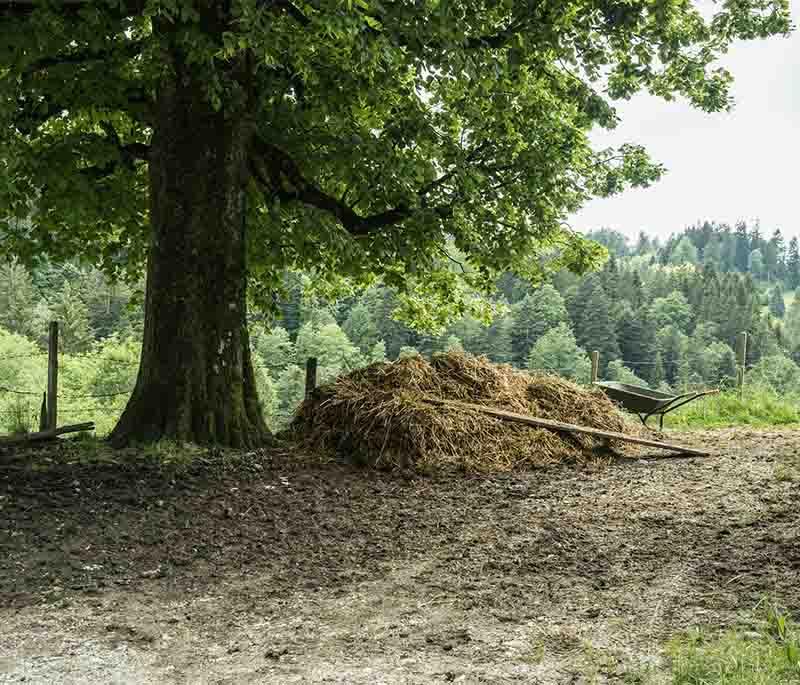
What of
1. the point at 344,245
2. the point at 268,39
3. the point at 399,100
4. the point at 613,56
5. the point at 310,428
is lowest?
the point at 310,428

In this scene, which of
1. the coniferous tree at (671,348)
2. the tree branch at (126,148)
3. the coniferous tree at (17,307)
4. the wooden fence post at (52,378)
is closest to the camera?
the tree branch at (126,148)

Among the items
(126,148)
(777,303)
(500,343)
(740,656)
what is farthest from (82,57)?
(777,303)

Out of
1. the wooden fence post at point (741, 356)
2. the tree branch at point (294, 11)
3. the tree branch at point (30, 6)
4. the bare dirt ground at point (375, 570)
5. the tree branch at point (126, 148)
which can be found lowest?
the bare dirt ground at point (375, 570)

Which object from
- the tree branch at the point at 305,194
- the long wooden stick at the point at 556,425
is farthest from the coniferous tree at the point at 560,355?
the long wooden stick at the point at 556,425

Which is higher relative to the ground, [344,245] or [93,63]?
[93,63]

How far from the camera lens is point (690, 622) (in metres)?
4.20

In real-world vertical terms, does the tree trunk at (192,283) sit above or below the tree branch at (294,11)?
below

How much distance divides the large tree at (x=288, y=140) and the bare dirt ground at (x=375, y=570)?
217 cm

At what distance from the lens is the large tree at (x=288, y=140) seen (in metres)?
8.02

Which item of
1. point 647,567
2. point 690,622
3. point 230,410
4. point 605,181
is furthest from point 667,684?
point 605,181

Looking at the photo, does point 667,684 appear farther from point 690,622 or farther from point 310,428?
point 310,428

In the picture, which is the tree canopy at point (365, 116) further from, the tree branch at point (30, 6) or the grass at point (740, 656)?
the grass at point (740, 656)

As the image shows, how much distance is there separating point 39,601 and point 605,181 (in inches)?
373

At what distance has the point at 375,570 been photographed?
550cm
